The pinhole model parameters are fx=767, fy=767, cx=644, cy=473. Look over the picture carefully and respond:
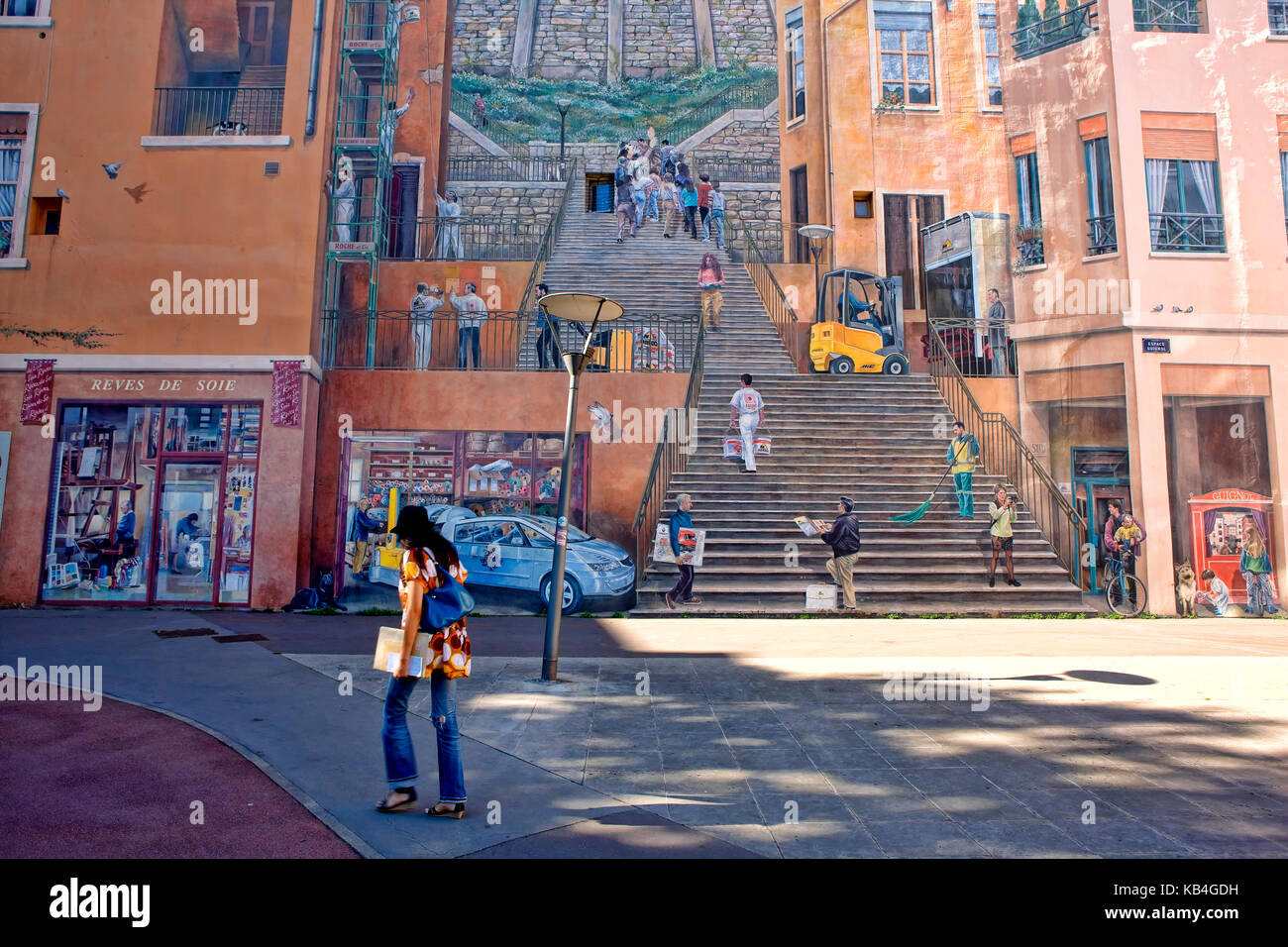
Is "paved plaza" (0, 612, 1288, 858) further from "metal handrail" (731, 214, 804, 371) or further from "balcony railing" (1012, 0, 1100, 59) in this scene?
"balcony railing" (1012, 0, 1100, 59)

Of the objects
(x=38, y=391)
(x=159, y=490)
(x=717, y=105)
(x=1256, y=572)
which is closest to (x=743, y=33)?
(x=717, y=105)

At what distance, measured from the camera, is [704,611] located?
11711 mm

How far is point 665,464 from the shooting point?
14.0 metres

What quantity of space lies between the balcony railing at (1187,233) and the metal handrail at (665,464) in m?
8.61

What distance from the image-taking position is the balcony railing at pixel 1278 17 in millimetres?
14703

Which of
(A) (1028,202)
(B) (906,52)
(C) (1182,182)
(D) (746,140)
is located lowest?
(C) (1182,182)

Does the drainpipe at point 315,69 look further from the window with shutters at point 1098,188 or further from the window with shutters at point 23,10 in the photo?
the window with shutters at point 1098,188

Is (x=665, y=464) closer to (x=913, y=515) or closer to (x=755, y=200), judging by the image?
(x=913, y=515)

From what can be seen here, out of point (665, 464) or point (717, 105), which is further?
point (717, 105)

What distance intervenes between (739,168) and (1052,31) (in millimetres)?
14053

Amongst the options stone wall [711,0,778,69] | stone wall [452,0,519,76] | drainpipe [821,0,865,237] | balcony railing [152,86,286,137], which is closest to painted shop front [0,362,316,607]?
balcony railing [152,86,286,137]

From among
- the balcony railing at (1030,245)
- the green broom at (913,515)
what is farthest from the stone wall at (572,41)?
the green broom at (913,515)

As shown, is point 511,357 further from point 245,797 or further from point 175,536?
point 245,797
